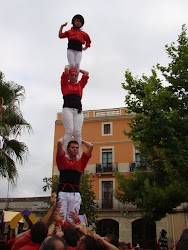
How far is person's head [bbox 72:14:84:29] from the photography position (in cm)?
675

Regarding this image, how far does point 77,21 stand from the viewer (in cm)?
675

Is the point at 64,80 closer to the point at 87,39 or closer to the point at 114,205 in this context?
the point at 87,39

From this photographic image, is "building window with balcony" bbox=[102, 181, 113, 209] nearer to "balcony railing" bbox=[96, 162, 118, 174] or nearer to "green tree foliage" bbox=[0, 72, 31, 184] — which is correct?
"balcony railing" bbox=[96, 162, 118, 174]

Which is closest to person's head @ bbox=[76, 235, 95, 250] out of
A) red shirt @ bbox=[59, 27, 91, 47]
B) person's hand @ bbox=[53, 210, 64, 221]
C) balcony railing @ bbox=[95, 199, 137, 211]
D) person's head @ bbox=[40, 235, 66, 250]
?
person's head @ bbox=[40, 235, 66, 250]

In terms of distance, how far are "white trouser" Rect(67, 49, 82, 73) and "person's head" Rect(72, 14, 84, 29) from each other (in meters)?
0.57

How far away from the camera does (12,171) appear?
1055cm

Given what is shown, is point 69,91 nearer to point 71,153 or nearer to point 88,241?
point 71,153

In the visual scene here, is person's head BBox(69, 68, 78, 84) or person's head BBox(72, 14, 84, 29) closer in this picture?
person's head BBox(69, 68, 78, 84)

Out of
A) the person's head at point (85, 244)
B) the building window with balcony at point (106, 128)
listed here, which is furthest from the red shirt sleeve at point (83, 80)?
the building window with balcony at point (106, 128)

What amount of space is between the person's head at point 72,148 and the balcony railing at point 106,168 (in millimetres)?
22123

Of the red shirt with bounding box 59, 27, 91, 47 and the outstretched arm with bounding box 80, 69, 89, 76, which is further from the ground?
the red shirt with bounding box 59, 27, 91, 47

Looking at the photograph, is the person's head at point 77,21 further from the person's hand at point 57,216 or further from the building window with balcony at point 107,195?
the building window with balcony at point 107,195

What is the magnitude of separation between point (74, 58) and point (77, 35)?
510mm

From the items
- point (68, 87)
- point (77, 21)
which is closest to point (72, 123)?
point (68, 87)
